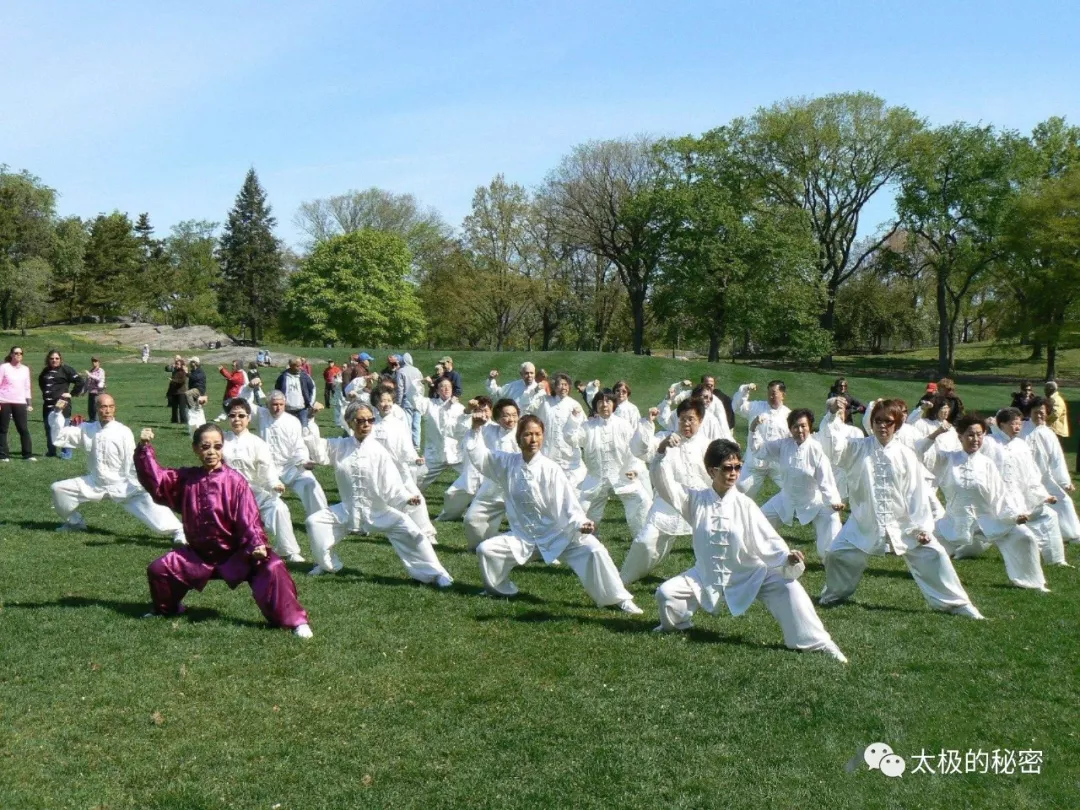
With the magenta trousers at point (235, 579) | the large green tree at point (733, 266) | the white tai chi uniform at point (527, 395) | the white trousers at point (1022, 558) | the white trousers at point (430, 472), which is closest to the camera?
the magenta trousers at point (235, 579)

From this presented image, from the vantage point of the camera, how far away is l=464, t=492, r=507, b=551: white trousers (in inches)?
440

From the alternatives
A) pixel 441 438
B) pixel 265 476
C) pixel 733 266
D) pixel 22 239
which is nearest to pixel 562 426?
pixel 441 438

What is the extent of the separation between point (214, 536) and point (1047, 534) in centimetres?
911

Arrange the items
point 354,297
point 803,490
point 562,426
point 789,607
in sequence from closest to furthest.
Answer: point 789,607 → point 803,490 → point 562,426 → point 354,297

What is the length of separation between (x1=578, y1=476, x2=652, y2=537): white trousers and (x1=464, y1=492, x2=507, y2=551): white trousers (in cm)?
122

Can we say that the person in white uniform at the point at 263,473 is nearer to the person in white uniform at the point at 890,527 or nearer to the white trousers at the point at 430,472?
the white trousers at the point at 430,472

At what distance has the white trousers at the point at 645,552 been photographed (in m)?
9.33

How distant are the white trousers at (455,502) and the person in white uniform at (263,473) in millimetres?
3103

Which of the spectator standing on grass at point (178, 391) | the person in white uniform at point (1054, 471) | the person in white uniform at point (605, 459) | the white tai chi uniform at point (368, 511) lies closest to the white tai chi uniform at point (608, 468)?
the person in white uniform at point (605, 459)

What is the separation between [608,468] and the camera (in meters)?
12.4

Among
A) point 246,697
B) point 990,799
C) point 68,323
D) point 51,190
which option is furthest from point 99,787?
point 51,190

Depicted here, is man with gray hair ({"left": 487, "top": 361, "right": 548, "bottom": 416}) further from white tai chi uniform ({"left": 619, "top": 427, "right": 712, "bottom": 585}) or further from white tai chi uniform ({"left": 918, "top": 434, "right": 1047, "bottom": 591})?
white tai chi uniform ({"left": 918, "top": 434, "right": 1047, "bottom": 591})

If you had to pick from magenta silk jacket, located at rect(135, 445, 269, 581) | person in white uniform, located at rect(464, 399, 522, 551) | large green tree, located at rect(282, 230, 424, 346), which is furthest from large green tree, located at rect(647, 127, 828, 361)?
magenta silk jacket, located at rect(135, 445, 269, 581)

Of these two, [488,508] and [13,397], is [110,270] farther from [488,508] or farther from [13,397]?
[488,508]
